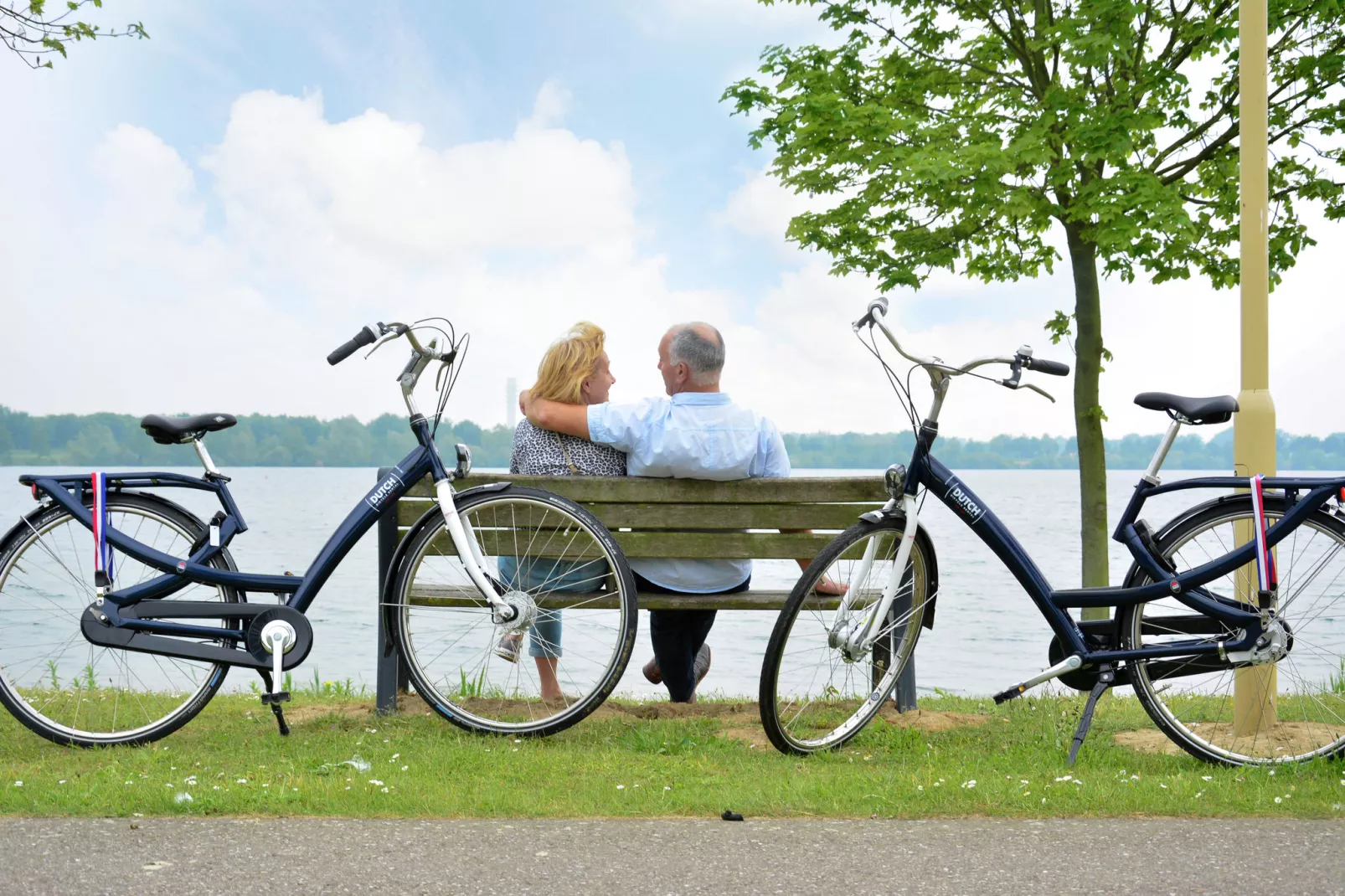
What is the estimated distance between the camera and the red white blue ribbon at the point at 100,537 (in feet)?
15.8

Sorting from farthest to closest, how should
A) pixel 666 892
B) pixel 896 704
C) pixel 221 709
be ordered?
pixel 221 709 < pixel 896 704 < pixel 666 892

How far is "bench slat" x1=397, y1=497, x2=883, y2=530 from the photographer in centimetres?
508

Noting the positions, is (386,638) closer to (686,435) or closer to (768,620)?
(686,435)

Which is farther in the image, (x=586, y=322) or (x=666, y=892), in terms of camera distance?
(x=586, y=322)

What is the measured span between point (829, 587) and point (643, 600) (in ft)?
2.58

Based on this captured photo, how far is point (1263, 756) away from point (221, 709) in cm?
452

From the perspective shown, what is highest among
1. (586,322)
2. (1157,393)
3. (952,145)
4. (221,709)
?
(952,145)

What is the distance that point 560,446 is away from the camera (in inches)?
208

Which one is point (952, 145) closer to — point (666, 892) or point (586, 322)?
point (586, 322)

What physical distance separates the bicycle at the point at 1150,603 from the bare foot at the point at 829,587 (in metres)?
0.03

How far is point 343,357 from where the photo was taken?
471 centimetres

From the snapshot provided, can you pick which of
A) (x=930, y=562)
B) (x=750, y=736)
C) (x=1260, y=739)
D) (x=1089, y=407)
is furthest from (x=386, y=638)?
(x=1089, y=407)

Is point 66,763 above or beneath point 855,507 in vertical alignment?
beneath

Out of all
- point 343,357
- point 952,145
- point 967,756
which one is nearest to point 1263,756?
point 967,756
